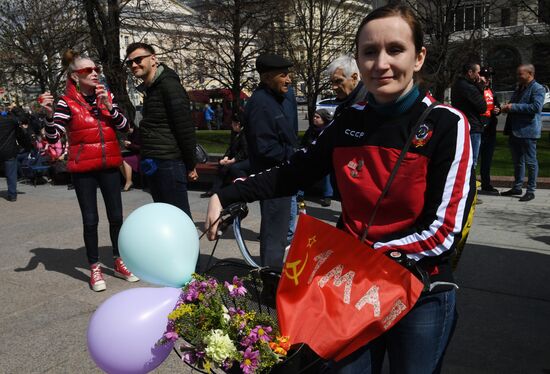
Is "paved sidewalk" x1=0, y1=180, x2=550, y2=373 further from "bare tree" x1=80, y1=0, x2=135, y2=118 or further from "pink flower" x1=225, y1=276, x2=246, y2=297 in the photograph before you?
"bare tree" x1=80, y1=0, x2=135, y2=118

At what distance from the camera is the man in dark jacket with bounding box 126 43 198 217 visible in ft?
14.1

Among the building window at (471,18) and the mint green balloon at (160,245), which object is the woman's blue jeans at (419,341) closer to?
the mint green balloon at (160,245)

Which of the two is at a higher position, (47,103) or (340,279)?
(47,103)

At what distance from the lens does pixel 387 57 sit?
5.72 ft

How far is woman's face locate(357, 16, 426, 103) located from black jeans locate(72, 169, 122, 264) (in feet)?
12.0

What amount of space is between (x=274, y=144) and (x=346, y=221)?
268cm

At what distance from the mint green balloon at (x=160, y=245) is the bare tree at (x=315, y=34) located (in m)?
11.4

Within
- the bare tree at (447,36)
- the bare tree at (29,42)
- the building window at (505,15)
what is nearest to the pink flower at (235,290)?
the bare tree at (447,36)

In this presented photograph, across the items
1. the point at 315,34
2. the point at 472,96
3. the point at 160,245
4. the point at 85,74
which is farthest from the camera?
the point at 315,34

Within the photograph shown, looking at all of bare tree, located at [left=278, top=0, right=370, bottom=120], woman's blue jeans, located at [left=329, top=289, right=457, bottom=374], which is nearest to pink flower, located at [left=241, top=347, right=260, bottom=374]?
woman's blue jeans, located at [left=329, top=289, right=457, bottom=374]

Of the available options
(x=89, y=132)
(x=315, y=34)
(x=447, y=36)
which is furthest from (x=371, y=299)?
(x=315, y=34)

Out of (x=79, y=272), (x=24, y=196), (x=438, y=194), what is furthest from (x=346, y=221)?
(x=24, y=196)

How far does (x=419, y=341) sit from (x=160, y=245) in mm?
1015

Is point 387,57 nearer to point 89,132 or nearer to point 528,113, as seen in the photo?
point 89,132
